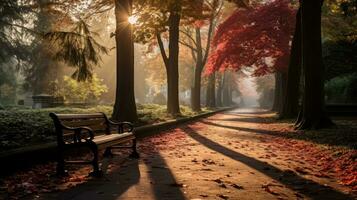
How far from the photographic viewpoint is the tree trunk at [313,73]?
49.5 ft

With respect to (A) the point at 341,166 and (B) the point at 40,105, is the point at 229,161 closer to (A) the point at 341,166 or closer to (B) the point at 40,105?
(A) the point at 341,166

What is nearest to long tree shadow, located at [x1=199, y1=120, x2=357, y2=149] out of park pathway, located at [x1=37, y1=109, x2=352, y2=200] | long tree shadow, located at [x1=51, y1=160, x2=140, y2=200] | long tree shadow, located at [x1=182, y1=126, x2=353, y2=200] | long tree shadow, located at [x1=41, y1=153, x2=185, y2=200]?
park pathway, located at [x1=37, y1=109, x2=352, y2=200]

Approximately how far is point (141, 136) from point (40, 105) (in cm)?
1917

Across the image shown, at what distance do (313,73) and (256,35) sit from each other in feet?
45.5

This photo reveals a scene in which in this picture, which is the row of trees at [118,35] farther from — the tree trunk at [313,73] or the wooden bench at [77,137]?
the wooden bench at [77,137]

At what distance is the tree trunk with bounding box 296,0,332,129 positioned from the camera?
1510 cm

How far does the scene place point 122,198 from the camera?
5445mm

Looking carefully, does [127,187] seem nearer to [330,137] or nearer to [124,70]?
[330,137]

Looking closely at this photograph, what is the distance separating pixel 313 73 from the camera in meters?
15.2

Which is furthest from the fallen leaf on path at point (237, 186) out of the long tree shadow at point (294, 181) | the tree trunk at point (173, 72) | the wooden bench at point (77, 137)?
the tree trunk at point (173, 72)

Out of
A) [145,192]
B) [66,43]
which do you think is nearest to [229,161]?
[145,192]

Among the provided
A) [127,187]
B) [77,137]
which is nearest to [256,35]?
[77,137]

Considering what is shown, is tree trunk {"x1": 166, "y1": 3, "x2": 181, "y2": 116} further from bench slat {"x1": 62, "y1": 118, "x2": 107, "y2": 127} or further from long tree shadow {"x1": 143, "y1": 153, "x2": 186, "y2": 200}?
long tree shadow {"x1": 143, "y1": 153, "x2": 186, "y2": 200}

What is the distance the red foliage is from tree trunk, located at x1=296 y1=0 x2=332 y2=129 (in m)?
13.0
